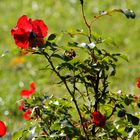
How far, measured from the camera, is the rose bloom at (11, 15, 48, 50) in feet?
6.92

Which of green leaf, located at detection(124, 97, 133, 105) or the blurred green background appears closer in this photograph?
green leaf, located at detection(124, 97, 133, 105)

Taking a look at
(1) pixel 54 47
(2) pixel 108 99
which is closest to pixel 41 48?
(1) pixel 54 47

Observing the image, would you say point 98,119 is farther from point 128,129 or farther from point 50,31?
point 50,31

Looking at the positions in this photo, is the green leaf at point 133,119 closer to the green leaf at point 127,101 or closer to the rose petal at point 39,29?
the green leaf at point 127,101

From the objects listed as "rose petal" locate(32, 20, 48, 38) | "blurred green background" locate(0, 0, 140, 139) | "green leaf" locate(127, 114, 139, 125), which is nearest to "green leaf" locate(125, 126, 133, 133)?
"green leaf" locate(127, 114, 139, 125)

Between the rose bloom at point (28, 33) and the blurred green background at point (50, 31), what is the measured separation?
153 centimetres

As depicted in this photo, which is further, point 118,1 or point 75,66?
point 118,1

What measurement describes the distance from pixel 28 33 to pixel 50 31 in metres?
5.93

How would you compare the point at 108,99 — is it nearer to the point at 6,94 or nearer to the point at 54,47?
the point at 54,47

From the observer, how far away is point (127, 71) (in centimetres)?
614

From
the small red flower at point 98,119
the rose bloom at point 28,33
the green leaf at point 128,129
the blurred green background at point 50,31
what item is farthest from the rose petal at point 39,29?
the blurred green background at point 50,31

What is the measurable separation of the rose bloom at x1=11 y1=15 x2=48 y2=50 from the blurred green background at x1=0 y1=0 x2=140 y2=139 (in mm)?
1527

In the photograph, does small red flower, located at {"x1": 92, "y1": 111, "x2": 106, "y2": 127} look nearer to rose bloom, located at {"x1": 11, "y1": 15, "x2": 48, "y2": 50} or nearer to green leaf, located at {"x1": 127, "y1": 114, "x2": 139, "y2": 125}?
green leaf, located at {"x1": 127, "y1": 114, "x2": 139, "y2": 125}

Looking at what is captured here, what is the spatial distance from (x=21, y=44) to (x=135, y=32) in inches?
213
